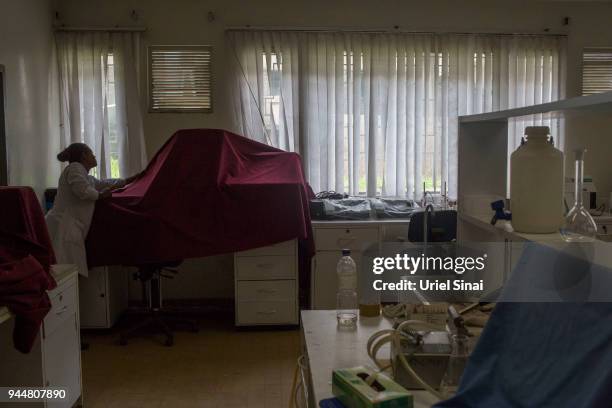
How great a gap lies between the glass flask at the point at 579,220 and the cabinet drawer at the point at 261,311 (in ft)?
9.92

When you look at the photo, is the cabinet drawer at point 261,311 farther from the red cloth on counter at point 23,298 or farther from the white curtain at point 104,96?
the red cloth on counter at point 23,298

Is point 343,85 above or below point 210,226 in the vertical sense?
above

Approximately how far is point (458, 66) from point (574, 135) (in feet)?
3.87

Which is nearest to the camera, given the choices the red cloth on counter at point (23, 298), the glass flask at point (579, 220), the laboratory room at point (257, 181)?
the glass flask at point (579, 220)

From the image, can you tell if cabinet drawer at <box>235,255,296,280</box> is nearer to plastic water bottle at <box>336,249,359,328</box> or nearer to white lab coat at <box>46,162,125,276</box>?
white lab coat at <box>46,162,125,276</box>

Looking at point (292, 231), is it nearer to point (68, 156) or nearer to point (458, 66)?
point (68, 156)

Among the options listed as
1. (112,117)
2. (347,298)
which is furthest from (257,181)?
(347,298)

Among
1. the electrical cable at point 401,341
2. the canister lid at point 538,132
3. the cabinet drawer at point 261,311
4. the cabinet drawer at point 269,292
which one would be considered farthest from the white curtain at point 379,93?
the canister lid at point 538,132

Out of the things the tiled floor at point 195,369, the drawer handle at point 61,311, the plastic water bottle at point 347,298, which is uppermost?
the plastic water bottle at point 347,298

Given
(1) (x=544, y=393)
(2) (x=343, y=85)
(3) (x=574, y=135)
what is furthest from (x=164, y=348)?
(3) (x=574, y=135)

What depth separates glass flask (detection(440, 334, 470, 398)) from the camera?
4.72 feet

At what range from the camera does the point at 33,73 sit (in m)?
4.28

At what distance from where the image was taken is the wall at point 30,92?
154 inches

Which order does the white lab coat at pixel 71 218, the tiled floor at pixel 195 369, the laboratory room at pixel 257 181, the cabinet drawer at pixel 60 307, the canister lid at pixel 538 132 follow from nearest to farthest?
the canister lid at pixel 538 132 < the laboratory room at pixel 257 181 < the cabinet drawer at pixel 60 307 < the tiled floor at pixel 195 369 < the white lab coat at pixel 71 218
